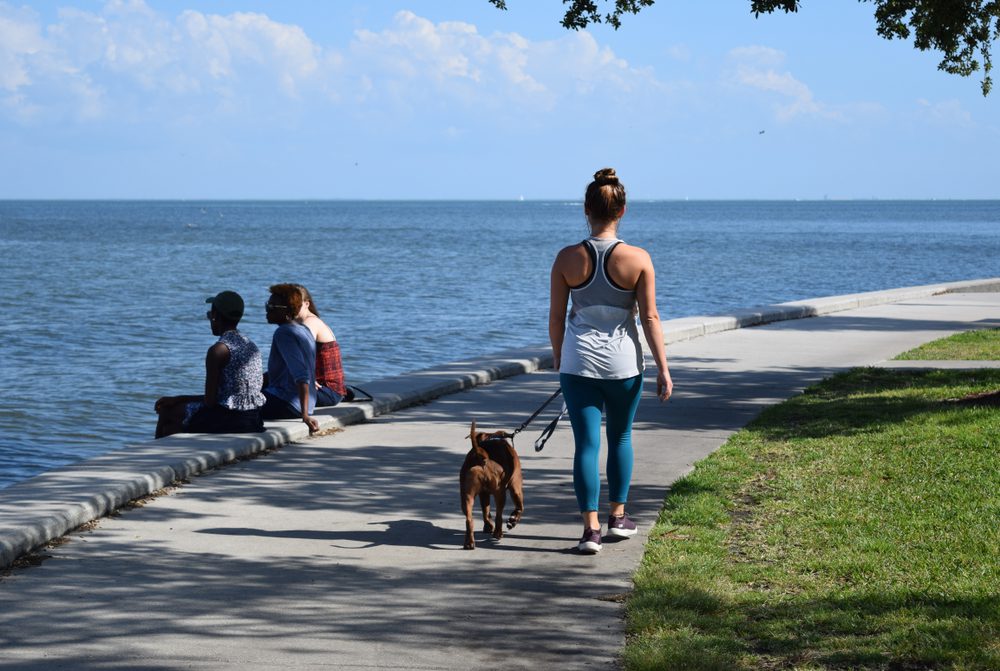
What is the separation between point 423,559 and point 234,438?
9.69 feet

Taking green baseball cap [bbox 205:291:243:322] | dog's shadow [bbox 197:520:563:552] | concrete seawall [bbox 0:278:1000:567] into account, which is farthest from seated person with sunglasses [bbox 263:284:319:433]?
dog's shadow [bbox 197:520:563:552]

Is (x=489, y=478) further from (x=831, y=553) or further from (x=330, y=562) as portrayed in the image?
(x=831, y=553)

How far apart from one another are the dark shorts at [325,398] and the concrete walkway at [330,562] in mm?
305

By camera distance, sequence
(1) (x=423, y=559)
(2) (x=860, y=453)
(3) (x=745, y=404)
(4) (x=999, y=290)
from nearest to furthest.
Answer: (1) (x=423, y=559) < (2) (x=860, y=453) < (3) (x=745, y=404) < (4) (x=999, y=290)

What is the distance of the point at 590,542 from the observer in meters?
6.07

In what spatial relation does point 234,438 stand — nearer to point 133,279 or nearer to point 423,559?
point 423,559

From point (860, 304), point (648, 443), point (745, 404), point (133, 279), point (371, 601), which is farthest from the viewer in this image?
point (133, 279)

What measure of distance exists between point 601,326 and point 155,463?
10.3 ft

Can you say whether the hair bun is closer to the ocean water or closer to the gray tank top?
the gray tank top

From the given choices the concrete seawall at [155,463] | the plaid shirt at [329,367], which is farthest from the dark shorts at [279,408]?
the plaid shirt at [329,367]

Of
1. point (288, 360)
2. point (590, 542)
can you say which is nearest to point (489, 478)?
point (590, 542)

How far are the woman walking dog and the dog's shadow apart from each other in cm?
49

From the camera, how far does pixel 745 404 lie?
10.9m

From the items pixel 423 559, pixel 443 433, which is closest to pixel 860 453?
pixel 443 433
